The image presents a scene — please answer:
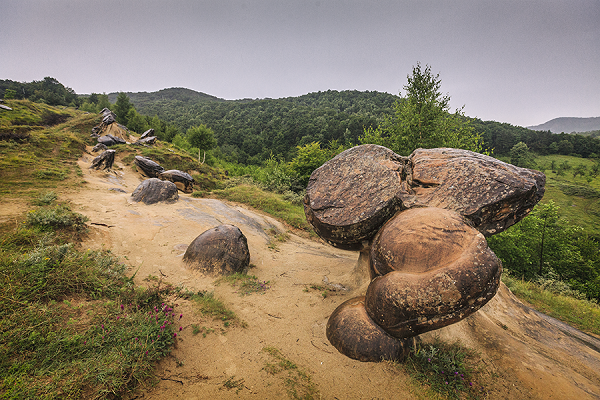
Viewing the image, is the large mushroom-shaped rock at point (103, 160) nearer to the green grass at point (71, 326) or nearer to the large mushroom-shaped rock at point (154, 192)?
the large mushroom-shaped rock at point (154, 192)

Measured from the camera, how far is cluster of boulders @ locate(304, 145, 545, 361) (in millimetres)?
4059

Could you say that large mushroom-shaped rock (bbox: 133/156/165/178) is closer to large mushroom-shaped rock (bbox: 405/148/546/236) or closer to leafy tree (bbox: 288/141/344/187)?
leafy tree (bbox: 288/141/344/187)

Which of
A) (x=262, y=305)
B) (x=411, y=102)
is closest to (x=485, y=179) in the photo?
(x=262, y=305)

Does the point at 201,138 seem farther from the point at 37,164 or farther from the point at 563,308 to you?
the point at 563,308

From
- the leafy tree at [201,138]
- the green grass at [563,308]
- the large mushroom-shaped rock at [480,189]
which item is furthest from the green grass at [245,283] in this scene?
the leafy tree at [201,138]

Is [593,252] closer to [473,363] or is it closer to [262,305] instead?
[473,363]

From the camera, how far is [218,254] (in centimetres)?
781

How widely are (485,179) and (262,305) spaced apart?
613 cm

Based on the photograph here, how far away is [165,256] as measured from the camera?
320 inches

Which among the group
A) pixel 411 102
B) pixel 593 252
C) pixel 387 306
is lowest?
pixel 593 252

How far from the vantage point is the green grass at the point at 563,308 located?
7707 mm

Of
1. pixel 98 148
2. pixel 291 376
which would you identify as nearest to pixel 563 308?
pixel 291 376

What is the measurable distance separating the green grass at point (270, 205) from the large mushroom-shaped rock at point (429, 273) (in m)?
10.9

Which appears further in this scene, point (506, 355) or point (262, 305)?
point (262, 305)
